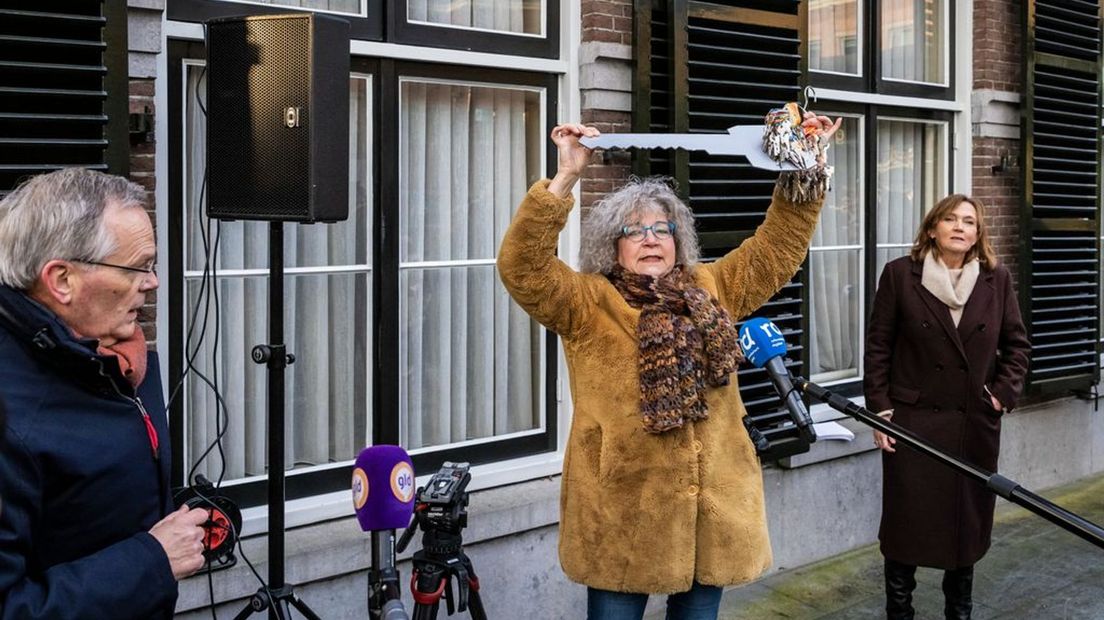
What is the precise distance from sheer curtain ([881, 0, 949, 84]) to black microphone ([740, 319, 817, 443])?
473cm

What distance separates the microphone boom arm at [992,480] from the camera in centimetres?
252

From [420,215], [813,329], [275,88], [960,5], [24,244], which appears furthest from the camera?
[960,5]

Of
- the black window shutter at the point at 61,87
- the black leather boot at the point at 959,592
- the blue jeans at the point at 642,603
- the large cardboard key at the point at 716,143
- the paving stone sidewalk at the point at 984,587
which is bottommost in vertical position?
the paving stone sidewalk at the point at 984,587

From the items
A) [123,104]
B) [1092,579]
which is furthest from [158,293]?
[1092,579]

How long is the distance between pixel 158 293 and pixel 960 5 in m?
5.58

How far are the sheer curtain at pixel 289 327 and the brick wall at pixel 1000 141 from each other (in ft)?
14.5

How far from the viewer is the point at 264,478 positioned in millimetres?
4664

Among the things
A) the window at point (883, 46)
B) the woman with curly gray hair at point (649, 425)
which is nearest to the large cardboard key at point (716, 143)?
the woman with curly gray hair at point (649, 425)

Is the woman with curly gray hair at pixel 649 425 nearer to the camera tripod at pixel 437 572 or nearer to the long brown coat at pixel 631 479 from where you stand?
the long brown coat at pixel 631 479

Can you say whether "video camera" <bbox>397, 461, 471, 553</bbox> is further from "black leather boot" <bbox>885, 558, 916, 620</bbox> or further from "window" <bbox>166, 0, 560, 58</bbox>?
"black leather boot" <bbox>885, 558, 916, 620</bbox>

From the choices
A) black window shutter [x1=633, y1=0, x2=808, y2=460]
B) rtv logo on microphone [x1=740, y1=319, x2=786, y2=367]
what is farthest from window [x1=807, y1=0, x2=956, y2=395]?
rtv logo on microphone [x1=740, y1=319, x2=786, y2=367]

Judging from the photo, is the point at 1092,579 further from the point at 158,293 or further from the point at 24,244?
the point at 24,244

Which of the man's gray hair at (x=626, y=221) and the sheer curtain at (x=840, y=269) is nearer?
the man's gray hair at (x=626, y=221)

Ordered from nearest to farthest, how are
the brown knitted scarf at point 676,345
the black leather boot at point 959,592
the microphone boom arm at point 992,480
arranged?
the microphone boom arm at point 992,480 → the brown knitted scarf at point 676,345 → the black leather boot at point 959,592
